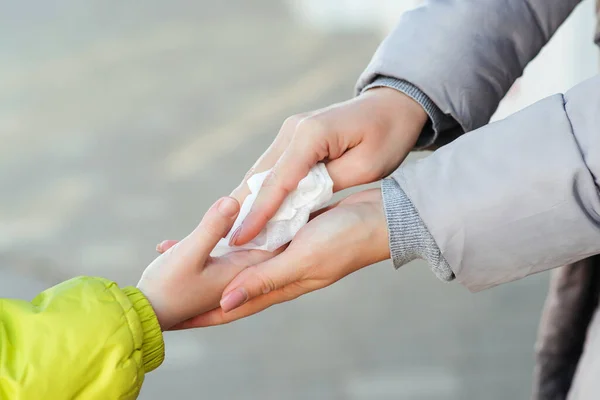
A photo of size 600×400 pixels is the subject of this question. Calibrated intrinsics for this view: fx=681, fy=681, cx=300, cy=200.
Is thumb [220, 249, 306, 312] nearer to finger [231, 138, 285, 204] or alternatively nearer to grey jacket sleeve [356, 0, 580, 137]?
finger [231, 138, 285, 204]

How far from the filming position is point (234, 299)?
76cm

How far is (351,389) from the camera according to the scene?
6.89ft

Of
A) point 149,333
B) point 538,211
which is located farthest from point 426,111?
point 149,333

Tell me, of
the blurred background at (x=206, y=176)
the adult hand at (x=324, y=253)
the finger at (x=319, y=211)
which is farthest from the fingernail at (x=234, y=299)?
the blurred background at (x=206, y=176)

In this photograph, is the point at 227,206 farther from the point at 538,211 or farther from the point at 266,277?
the point at 538,211

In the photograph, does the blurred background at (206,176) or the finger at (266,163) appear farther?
the blurred background at (206,176)

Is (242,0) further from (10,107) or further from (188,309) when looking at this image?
(188,309)

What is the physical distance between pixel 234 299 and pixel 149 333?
0.33 ft

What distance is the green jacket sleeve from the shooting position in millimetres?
617

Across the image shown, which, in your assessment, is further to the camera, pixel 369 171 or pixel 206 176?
pixel 206 176

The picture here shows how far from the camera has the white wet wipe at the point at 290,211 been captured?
84cm

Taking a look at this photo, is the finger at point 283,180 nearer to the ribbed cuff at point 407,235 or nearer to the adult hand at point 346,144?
the adult hand at point 346,144

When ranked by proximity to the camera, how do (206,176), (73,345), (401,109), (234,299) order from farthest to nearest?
(206,176) < (401,109) < (234,299) < (73,345)

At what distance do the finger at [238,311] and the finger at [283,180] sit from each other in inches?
3.0
